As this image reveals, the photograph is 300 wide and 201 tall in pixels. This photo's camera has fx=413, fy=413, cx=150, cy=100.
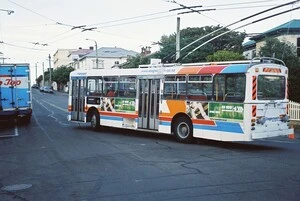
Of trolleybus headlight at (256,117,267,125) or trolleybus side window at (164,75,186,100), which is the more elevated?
trolleybus side window at (164,75,186,100)

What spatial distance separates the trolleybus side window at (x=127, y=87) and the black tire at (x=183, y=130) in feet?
9.20

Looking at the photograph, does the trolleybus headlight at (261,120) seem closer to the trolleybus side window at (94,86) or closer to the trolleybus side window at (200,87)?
the trolleybus side window at (200,87)

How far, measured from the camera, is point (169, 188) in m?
7.86

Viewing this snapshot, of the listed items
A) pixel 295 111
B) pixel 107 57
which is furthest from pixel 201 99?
pixel 107 57

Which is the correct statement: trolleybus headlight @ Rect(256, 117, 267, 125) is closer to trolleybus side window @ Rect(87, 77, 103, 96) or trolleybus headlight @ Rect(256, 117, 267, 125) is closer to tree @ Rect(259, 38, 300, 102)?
trolleybus side window @ Rect(87, 77, 103, 96)

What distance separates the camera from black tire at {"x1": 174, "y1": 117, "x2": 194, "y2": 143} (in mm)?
14898

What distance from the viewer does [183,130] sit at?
1523 cm

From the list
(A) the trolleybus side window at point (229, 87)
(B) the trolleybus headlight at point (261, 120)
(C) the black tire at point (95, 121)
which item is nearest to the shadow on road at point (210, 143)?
(C) the black tire at point (95, 121)

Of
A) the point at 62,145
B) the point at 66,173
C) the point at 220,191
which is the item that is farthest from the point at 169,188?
the point at 62,145

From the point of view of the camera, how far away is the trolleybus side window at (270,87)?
43.7ft

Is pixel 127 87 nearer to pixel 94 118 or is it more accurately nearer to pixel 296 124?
pixel 94 118

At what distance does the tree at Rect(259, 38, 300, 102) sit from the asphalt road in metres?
11.2

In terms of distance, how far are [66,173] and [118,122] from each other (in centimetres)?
873

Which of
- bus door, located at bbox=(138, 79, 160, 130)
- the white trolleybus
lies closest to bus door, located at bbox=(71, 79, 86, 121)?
the white trolleybus
